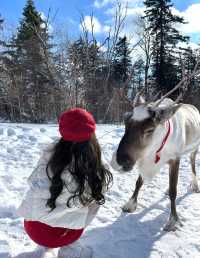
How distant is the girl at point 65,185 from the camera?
2.69 m

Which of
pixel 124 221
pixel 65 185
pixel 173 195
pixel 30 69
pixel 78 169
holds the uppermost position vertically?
pixel 30 69

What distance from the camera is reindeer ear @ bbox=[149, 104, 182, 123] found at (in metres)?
3.62

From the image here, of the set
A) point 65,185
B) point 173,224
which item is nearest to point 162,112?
point 173,224

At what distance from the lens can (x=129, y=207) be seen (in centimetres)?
421

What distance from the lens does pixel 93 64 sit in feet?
56.5

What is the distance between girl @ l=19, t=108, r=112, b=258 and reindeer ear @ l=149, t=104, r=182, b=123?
0.96m

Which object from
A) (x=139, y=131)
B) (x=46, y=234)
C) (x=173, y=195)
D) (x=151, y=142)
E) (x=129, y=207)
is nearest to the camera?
(x=46, y=234)

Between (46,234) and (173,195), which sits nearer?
(46,234)

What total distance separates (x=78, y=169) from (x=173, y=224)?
1.58m

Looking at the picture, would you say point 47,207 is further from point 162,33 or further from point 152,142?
point 162,33

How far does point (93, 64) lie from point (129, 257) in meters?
14.6

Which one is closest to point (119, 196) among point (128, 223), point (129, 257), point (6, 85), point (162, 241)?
point (128, 223)

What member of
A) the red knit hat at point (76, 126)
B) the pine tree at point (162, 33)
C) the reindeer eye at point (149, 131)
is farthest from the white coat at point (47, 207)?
the pine tree at point (162, 33)

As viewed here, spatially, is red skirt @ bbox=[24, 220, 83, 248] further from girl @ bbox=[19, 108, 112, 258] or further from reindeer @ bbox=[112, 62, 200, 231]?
reindeer @ bbox=[112, 62, 200, 231]
